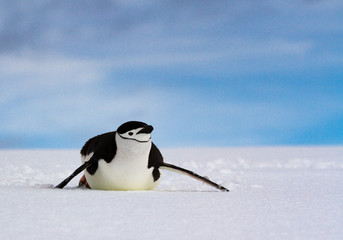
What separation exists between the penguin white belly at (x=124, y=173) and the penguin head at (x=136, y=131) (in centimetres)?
14

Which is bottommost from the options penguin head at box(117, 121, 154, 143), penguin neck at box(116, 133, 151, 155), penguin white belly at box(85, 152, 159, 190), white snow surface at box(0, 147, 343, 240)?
white snow surface at box(0, 147, 343, 240)

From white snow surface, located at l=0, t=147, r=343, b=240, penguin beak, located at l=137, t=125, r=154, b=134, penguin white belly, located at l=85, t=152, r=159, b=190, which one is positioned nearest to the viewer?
white snow surface, located at l=0, t=147, r=343, b=240

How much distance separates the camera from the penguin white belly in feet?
13.1

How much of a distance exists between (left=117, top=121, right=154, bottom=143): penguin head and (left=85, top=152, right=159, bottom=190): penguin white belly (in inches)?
5.5

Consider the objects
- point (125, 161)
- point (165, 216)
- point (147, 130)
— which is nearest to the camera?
point (165, 216)

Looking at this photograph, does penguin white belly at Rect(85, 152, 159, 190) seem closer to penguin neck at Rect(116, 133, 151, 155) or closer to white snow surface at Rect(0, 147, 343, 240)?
penguin neck at Rect(116, 133, 151, 155)

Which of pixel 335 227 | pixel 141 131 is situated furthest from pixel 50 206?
pixel 335 227

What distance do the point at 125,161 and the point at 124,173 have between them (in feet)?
0.35

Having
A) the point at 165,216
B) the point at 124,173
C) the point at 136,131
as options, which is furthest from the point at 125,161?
the point at 165,216

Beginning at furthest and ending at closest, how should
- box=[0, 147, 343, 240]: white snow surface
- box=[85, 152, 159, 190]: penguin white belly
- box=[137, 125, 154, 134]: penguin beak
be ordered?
box=[85, 152, 159, 190]: penguin white belly < box=[137, 125, 154, 134]: penguin beak < box=[0, 147, 343, 240]: white snow surface

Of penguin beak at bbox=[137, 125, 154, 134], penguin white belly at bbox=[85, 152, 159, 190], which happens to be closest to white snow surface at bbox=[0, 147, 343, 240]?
penguin white belly at bbox=[85, 152, 159, 190]

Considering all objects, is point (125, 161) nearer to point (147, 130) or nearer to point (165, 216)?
point (147, 130)

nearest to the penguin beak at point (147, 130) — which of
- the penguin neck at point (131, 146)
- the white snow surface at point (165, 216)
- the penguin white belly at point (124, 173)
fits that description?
the penguin neck at point (131, 146)

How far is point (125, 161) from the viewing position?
156 inches
